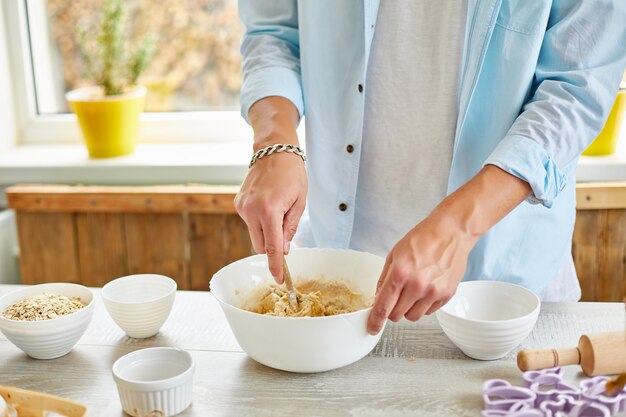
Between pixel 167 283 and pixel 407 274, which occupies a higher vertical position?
pixel 407 274

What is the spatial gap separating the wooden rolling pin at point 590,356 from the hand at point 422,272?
17 centimetres

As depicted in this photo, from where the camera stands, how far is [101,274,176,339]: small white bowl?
1.34 meters

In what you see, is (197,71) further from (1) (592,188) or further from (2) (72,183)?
(1) (592,188)

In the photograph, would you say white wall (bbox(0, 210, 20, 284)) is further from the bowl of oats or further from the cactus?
the bowl of oats

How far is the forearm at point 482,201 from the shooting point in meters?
1.17

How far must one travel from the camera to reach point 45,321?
1.26 meters

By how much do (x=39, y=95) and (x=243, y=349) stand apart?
1807 millimetres

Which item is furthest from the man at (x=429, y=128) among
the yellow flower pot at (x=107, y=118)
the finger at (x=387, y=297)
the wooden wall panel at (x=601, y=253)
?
the yellow flower pot at (x=107, y=118)

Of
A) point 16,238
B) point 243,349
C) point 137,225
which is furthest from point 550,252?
point 16,238

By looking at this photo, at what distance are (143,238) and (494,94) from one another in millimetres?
1357

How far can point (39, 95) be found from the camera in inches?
106

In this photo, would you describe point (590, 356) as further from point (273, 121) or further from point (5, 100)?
point (5, 100)

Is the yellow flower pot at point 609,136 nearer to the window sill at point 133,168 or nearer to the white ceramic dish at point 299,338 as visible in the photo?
the window sill at point 133,168

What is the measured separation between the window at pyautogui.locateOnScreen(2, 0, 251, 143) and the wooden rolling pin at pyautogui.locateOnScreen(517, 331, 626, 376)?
166cm
